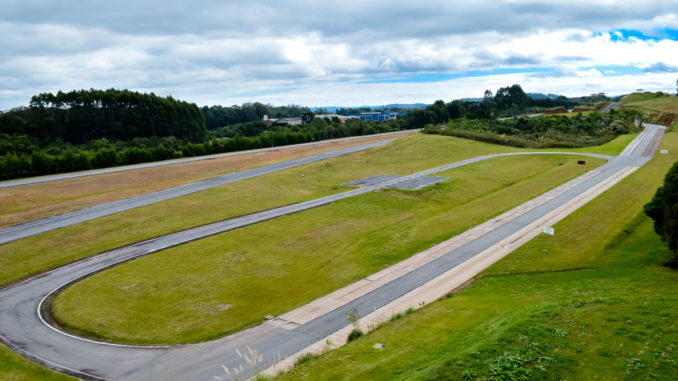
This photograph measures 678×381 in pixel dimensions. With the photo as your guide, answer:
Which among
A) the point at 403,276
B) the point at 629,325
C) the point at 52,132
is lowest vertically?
the point at 403,276

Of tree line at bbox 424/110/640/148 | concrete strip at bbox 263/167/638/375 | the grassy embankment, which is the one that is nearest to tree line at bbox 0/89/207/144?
tree line at bbox 424/110/640/148

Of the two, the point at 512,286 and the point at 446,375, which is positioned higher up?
the point at 446,375

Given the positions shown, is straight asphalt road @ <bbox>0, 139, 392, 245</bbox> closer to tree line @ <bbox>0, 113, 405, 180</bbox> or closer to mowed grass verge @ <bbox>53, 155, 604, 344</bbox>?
mowed grass verge @ <bbox>53, 155, 604, 344</bbox>

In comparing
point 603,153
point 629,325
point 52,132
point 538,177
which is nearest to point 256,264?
point 629,325

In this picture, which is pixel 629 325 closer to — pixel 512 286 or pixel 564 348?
pixel 564 348

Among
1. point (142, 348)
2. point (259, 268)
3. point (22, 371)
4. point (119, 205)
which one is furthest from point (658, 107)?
point (22, 371)
